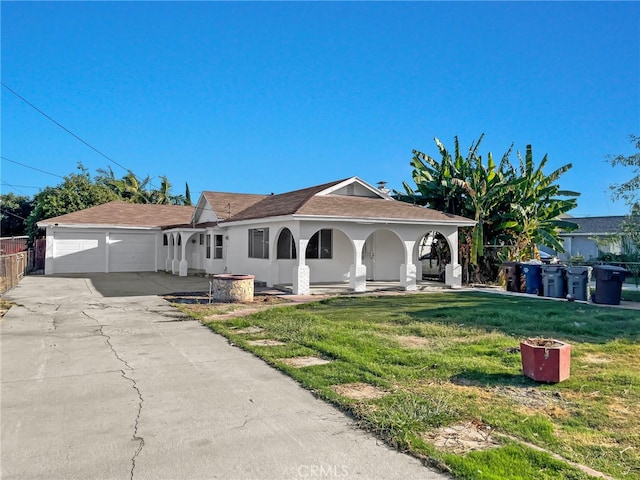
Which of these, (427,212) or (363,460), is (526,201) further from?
(363,460)

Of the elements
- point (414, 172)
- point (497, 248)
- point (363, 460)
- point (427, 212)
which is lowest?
point (363, 460)

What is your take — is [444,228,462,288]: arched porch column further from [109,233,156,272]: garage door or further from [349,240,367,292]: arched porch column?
[109,233,156,272]: garage door

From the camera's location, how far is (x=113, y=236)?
27.4 m

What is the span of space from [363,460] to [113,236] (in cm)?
2665

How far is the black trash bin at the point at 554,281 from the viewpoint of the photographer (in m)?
15.6

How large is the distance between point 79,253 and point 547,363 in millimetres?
26412

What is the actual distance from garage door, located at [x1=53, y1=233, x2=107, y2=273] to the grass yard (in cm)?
1925

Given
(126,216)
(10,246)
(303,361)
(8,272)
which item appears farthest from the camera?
(126,216)

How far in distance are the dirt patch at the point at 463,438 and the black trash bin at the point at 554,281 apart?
41.5ft

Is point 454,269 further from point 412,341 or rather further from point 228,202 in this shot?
point 228,202

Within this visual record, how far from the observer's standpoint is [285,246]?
750 inches

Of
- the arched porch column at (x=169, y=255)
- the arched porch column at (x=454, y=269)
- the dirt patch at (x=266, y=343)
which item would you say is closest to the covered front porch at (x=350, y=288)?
the arched porch column at (x=454, y=269)

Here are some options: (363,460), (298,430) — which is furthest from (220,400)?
(363,460)

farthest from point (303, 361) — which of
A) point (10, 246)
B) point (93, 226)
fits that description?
point (10, 246)
